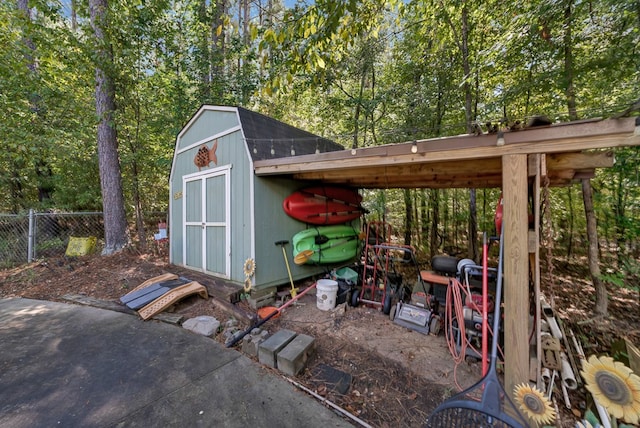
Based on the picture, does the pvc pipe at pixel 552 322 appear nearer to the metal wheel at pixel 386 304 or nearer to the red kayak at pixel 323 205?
the metal wheel at pixel 386 304

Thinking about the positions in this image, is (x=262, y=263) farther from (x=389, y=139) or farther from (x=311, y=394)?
(x=389, y=139)

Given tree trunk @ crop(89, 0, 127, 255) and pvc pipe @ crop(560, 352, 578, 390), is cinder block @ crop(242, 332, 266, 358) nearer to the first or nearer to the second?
pvc pipe @ crop(560, 352, 578, 390)

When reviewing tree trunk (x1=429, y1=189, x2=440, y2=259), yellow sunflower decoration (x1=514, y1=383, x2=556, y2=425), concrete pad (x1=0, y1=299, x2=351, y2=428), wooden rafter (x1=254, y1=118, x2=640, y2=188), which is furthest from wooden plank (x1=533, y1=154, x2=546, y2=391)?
tree trunk (x1=429, y1=189, x2=440, y2=259)

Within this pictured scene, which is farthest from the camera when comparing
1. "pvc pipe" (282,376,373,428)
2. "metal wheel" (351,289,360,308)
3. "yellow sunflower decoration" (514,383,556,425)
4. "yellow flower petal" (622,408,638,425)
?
"metal wheel" (351,289,360,308)

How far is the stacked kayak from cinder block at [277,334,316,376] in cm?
171

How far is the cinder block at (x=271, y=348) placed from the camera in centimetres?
234

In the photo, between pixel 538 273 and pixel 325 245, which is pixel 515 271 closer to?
pixel 538 273

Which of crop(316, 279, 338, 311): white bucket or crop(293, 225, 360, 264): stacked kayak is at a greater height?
crop(293, 225, 360, 264): stacked kayak

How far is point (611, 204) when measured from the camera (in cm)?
479

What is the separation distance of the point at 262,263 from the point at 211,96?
611cm

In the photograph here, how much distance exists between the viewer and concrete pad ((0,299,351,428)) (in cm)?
177

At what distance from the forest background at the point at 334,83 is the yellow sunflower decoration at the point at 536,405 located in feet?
8.74

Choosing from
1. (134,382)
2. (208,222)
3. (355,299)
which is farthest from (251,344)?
(208,222)

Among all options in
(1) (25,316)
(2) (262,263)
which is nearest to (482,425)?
(2) (262,263)
